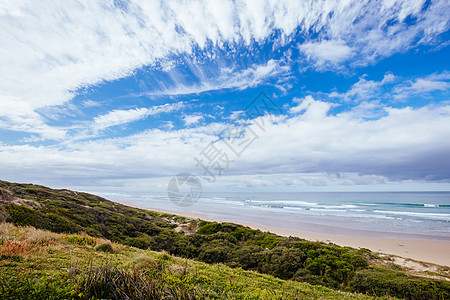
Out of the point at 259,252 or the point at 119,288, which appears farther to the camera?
the point at 259,252

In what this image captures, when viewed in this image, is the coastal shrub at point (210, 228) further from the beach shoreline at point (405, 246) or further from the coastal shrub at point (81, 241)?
the coastal shrub at point (81, 241)

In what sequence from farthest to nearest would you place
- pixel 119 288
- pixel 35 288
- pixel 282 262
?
1. pixel 282 262
2. pixel 35 288
3. pixel 119 288

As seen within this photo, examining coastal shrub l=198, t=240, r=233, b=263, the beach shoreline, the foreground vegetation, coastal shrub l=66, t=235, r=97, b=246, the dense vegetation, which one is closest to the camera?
the foreground vegetation

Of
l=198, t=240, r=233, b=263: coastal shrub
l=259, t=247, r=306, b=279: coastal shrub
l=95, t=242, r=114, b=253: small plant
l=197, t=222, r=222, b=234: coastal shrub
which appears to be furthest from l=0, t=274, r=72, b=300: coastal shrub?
l=197, t=222, r=222, b=234: coastal shrub

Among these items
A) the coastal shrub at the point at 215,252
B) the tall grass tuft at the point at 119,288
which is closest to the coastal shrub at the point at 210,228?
the coastal shrub at the point at 215,252

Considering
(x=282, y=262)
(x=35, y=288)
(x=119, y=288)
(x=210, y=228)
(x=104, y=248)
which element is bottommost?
(x=282, y=262)

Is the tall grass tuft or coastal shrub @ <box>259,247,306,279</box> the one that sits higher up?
the tall grass tuft

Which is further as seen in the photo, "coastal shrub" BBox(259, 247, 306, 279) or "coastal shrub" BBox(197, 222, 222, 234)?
"coastal shrub" BBox(197, 222, 222, 234)

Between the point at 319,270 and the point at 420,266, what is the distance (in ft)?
23.4

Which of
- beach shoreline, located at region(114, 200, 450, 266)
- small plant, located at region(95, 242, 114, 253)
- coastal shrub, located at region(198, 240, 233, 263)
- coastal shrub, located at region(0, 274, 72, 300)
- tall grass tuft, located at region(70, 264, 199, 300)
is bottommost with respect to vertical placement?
coastal shrub, located at region(198, 240, 233, 263)

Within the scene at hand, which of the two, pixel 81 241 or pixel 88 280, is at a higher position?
pixel 88 280

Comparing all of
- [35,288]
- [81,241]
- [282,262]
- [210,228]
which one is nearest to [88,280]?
[35,288]

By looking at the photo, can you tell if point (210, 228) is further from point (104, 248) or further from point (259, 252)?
point (104, 248)

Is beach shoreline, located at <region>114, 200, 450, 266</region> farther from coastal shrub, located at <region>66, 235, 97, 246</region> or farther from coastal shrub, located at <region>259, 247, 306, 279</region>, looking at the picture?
coastal shrub, located at <region>66, 235, 97, 246</region>
